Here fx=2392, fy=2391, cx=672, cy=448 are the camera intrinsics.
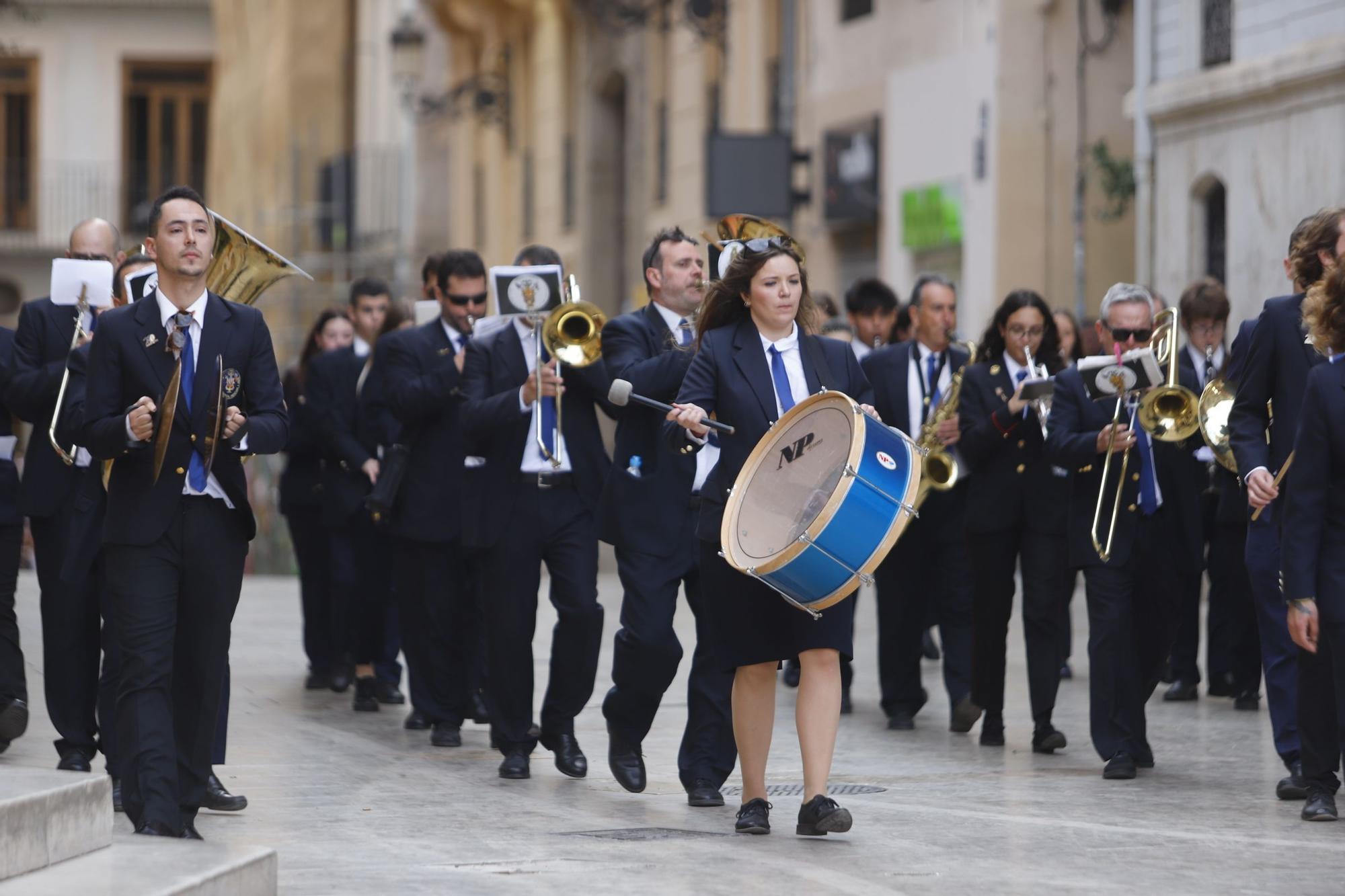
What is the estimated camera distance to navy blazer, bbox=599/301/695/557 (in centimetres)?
843

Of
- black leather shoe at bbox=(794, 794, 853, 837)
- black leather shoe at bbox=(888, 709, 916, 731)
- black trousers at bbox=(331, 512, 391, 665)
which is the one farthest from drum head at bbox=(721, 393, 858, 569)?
black trousers at bbox=(331, 512, 391, 665)

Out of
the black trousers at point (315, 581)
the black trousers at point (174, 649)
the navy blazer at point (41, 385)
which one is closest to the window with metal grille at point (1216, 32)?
the black trousers at point (315, 581)

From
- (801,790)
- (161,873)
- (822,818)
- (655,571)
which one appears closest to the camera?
(161,873)

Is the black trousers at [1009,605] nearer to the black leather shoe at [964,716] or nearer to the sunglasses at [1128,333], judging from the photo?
the black leather shoe at [964,716]

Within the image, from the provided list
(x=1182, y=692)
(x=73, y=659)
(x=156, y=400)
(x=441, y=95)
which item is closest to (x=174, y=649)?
(x=156, y=400)

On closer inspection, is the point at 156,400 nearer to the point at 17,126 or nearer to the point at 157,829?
the point at 157,829

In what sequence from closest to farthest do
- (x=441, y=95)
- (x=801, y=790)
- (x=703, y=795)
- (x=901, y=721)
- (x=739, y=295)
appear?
(x=739, y=295)
(x=703, y=795)
(x=801, y=790)
(x=901, y=721)
(x=441, y=95)

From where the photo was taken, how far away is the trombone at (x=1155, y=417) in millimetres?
9422

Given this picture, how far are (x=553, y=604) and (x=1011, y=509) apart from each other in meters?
2.27

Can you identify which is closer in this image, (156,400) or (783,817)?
(156,400)

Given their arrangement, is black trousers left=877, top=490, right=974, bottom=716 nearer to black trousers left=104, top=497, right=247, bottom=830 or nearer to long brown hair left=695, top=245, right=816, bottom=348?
long brown hair left=695, top=245, right=816, bottom=348

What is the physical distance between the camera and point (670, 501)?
8508 millimetres

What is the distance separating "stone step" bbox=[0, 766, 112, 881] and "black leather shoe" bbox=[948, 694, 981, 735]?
4783 millimetres

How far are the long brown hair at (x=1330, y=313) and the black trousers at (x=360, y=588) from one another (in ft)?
17.7
